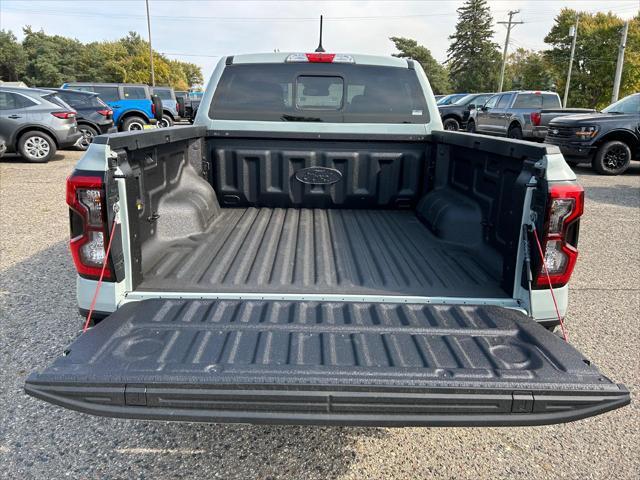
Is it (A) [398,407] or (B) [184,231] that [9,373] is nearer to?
(B) [184,231]

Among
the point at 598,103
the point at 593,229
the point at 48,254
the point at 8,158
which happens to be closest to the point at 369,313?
the point at 48,254

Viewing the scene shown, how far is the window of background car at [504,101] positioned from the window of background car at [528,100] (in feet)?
1.14

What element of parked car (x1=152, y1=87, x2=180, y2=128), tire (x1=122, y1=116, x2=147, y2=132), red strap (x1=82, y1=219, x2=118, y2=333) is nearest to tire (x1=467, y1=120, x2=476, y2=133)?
parked car (x1=152, y1=87, x2=180, y2=128)

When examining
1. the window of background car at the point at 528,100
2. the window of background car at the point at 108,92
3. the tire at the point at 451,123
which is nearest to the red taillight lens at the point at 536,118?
the window of background car at the point at 528,100

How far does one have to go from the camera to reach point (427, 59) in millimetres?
76312

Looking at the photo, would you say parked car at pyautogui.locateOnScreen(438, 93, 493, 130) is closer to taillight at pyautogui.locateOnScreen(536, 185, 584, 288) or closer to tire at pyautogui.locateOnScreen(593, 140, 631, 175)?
tire at pyautogui.locateOnScreen(593, 140, 631, 175)

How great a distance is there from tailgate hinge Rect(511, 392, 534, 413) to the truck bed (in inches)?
29.5

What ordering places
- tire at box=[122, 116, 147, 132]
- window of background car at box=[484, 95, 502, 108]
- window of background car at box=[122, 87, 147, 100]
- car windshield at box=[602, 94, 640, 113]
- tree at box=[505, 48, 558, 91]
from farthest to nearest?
tree at box=[505, 48, 558, 91], window of background car at box=[122, 87, 147, 100], tire at box=[122, 116, 147, 132], window of background car at box=[484, 95, 502, 108], car windshield at box=[602, 94, 640, 113]

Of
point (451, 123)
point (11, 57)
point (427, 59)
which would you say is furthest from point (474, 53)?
point (11, 57)

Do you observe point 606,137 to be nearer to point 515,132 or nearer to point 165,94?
point 515,132

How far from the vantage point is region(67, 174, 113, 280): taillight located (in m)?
2.05

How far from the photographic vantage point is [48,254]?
5.41 meters

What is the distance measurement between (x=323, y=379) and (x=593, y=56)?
174ft

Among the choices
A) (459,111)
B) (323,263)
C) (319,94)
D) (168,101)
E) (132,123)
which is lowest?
(323,263)
